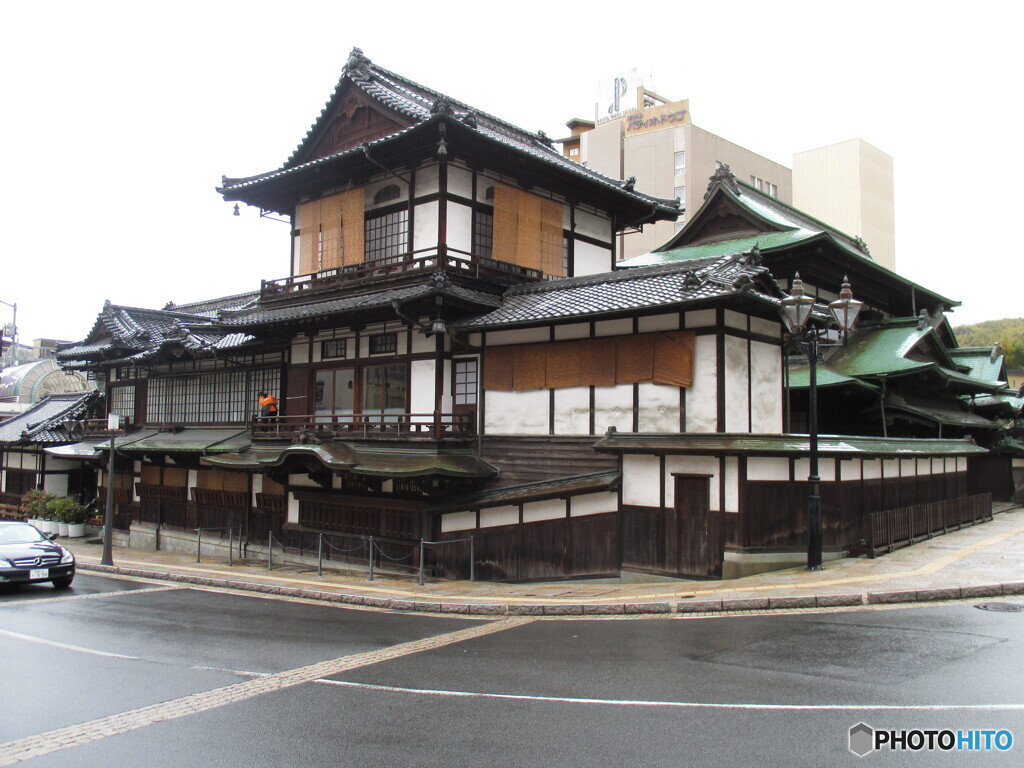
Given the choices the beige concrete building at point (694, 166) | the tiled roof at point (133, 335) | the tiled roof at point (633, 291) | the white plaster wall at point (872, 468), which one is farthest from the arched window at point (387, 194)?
the beige concrete building at point (694, 166)

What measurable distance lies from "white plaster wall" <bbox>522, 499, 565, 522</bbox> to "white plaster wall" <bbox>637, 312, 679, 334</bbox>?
15.6 feet

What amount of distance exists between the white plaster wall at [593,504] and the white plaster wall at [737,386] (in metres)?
3.28

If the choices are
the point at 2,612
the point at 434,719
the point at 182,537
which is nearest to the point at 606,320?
the point at 434,719

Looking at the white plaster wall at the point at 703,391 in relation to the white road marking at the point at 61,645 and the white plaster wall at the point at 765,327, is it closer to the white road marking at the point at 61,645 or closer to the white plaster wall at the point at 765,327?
the white plaster wall at the point at 765,327

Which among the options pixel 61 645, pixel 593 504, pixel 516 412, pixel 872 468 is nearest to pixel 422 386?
pixel 516 412

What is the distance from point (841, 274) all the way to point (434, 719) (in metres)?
27.3

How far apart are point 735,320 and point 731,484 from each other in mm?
3866

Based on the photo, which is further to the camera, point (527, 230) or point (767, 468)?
point (527, 230)

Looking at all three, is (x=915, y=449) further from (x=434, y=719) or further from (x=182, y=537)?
(x=182, y=537)

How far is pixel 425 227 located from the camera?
21781mm

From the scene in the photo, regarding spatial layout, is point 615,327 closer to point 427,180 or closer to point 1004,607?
point 427,180

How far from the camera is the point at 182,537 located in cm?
2928

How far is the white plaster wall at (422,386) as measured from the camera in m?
21.1

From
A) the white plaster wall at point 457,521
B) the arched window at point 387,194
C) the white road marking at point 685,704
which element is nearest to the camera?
the white road marking at point 685,704
